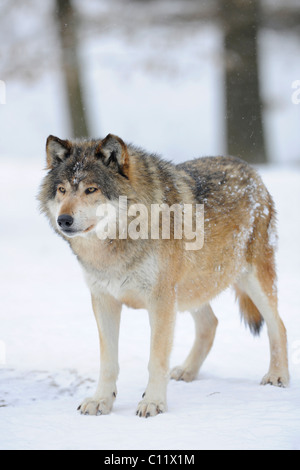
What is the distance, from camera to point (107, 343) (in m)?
4.16

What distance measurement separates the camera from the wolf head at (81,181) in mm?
3727

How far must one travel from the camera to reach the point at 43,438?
3.34 m

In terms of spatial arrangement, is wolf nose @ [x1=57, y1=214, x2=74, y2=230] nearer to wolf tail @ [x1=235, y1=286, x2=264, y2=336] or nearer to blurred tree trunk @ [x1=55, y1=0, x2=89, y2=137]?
wolf tail @ [x1=235, y1=286, x2=264, y2=336]

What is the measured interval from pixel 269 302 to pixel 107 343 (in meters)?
1.43

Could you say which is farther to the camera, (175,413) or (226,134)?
(226,134)

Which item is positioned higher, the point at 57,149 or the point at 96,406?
the point at 57,149

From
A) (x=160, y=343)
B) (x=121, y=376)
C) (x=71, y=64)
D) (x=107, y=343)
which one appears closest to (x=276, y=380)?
(x=160, y=343)

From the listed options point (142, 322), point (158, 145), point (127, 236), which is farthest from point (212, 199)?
point (158, 145)

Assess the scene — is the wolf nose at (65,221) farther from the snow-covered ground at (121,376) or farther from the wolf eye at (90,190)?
the snow-covered ground at (121,376)

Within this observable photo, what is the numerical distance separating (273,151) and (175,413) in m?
11.0

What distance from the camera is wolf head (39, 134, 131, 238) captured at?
3727 mm

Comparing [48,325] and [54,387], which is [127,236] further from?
[48,325]
